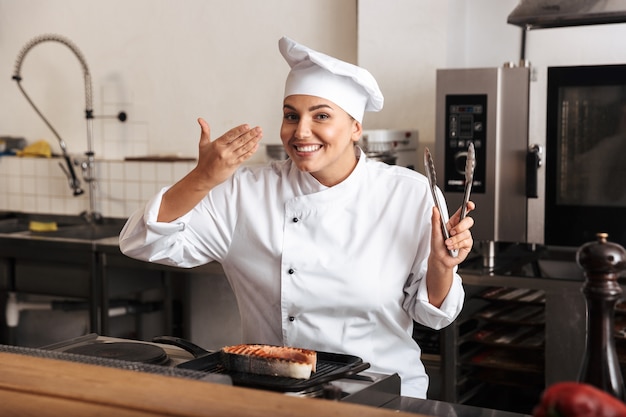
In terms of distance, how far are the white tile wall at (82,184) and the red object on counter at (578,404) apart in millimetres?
3490

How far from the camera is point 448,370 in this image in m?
3.16

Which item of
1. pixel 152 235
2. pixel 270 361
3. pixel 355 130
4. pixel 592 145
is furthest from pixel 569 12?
pixel 270 361

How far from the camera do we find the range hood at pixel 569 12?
2.87 m

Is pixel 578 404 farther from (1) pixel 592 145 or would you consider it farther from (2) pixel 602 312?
(1) pixel 592 145

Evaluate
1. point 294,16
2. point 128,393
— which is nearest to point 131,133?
point 294,16

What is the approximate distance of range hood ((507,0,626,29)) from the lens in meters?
2.87

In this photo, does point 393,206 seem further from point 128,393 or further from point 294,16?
point 294,16

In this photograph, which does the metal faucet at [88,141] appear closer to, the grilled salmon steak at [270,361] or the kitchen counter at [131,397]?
the grilled salmon steak at [270,361]

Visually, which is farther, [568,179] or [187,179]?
[568,179]

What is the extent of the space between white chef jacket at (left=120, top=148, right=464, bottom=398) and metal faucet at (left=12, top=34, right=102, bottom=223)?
240 cm

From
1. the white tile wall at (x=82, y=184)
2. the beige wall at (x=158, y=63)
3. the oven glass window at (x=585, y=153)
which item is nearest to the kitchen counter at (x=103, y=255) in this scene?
the oven glass window at (x=585, y=153)

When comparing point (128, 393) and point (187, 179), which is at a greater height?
point (187, 179)

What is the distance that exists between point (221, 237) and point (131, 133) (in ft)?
8.18

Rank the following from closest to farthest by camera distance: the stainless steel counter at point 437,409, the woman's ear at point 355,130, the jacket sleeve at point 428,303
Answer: the stainless steel counter at point 437,409, the jacket sleeve at point 428,303, the woman's ear at point 355,130
